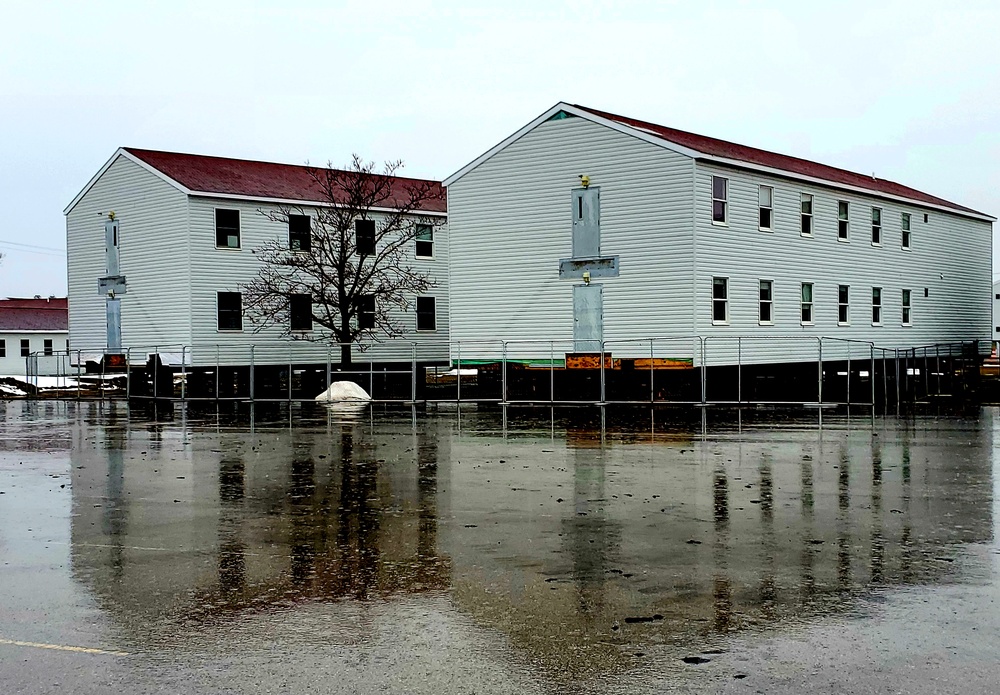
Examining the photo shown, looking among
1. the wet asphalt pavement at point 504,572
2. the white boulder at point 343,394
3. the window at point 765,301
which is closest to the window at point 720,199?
the window at point 765,301

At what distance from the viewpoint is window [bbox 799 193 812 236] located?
39.0 m

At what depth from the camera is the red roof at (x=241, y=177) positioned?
44031 mm

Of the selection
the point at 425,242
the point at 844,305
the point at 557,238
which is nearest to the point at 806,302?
the point at 844,305

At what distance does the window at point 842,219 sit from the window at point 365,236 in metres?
16.5

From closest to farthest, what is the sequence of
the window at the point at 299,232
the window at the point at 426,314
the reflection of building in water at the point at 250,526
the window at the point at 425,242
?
the reflection of building in water at the point at 250,526 → the window at the point at 299,232 → the window at the point at 425,242 → the window at the point at 426,314

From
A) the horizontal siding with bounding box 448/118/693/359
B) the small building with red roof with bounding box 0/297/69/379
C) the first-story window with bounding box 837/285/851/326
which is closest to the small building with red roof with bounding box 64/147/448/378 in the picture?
the horizontal siding with bounding box 448/118/693/359

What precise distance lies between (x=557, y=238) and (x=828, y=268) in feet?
31.7

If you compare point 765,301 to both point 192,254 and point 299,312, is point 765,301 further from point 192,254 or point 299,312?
point 192,254

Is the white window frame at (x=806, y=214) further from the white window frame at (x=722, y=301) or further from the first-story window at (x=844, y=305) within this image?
the white window frame at (x=722, y=301)

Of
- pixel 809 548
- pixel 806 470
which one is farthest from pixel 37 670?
pixel 806 470

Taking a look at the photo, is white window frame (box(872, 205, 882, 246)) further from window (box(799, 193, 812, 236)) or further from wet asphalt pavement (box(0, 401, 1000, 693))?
wet asphalt pavement (box(0, 401, 1000, 693))

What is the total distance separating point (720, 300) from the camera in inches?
1406

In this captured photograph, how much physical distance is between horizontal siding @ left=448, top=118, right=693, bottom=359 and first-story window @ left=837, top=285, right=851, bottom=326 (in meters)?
8.69

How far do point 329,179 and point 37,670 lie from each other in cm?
3982
